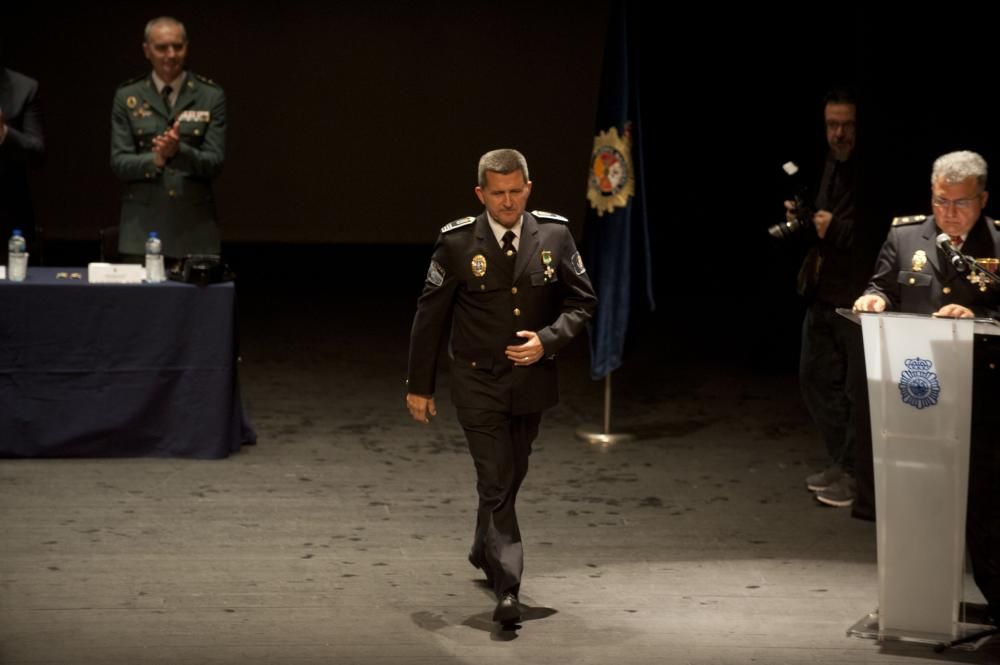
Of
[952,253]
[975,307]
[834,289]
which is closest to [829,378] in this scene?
[834,289]

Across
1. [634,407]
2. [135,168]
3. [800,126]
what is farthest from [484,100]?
[135,168]

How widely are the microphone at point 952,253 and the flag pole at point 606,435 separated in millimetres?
2733

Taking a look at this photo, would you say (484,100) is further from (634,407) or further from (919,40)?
(919,40)

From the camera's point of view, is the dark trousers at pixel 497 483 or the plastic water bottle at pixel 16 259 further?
the plastic water bottle at pixel 16 259

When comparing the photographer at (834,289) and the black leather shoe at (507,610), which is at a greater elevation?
the photographer at (834,289)

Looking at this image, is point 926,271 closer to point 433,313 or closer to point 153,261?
point 433,313

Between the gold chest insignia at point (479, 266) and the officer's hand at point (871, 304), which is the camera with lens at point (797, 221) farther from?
the gold chest insignia at point (479, 266)

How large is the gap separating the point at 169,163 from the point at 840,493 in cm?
334

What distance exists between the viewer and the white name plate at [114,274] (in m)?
6.54

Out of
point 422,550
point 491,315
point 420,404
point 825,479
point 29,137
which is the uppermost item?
point 29,137

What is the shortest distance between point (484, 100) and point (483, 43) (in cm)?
52

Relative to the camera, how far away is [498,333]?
472cm

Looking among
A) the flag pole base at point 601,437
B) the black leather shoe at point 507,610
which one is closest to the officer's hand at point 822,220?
the flag pole base at point 601,437

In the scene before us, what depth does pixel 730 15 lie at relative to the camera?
36.4 feet
